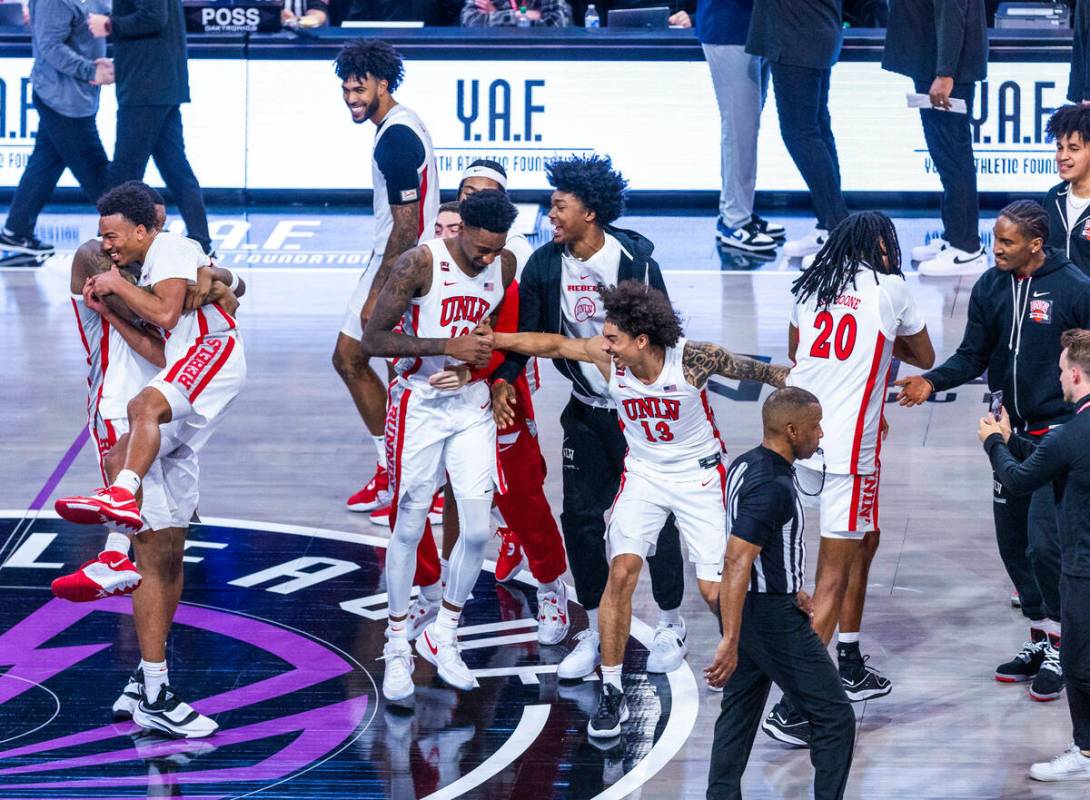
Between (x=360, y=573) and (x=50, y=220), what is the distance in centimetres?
709

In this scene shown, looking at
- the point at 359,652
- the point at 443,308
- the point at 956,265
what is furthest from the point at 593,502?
the point at 956,265

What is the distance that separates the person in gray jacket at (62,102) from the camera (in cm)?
1200

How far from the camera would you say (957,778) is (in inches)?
222

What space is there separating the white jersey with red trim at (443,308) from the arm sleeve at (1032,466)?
6.39ft

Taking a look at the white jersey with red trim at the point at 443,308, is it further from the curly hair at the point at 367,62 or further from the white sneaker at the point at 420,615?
the curly hair at the point at 367,62

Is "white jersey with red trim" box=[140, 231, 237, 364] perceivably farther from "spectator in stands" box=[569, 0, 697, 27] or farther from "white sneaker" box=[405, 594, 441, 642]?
"spectator in stands" box=[569, 0, 697, 27]

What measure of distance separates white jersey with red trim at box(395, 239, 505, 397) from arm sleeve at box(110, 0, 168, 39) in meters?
5.88

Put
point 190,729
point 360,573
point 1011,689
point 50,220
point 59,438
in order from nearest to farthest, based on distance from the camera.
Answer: point 190,729
point 1011,689
point 360,573
point 59,438
point 50,220

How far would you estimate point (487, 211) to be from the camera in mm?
6164

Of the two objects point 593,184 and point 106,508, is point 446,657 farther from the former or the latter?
point 593,184

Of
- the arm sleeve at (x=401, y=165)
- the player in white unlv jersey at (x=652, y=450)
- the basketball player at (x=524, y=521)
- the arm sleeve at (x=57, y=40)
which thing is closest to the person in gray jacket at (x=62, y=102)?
the arm sleeve at (x=57, y=40)

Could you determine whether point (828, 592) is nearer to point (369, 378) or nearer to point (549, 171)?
point (549, 171)

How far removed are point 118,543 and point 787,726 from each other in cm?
247

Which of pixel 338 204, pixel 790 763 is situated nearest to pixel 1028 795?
pixel 790 763
